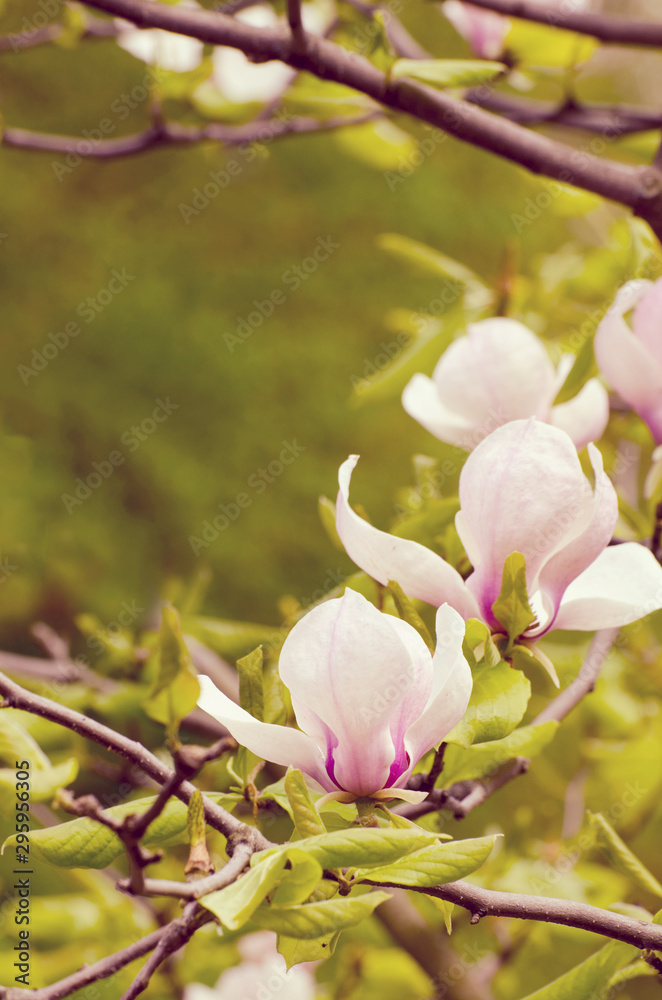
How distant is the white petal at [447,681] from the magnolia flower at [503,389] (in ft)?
0.81

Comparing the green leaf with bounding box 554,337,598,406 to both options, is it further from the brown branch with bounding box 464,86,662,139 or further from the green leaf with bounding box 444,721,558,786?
the brown branch with bounding box 464,86,662,139

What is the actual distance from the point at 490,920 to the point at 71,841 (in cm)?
87

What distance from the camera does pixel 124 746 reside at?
14.9 inches

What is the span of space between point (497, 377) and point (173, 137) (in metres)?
0.66

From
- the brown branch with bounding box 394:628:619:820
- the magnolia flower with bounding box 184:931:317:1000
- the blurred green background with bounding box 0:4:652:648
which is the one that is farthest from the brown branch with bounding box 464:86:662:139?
the blurred green background with bounding box 0:4:652:648

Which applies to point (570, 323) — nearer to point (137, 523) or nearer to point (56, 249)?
point (137, 523)

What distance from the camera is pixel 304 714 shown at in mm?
401

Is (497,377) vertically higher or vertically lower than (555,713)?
higher

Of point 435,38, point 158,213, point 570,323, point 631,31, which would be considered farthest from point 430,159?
point 631,31

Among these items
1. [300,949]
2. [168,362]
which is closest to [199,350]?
[168,362]

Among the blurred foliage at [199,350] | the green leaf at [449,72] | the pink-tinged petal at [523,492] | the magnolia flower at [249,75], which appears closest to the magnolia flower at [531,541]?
the pink-tinged petal at [523,492]

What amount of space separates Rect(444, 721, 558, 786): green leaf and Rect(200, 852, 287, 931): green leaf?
19 cm

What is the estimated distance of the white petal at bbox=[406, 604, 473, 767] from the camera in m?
0.37

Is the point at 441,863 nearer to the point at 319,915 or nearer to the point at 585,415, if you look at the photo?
the point at 319,915
